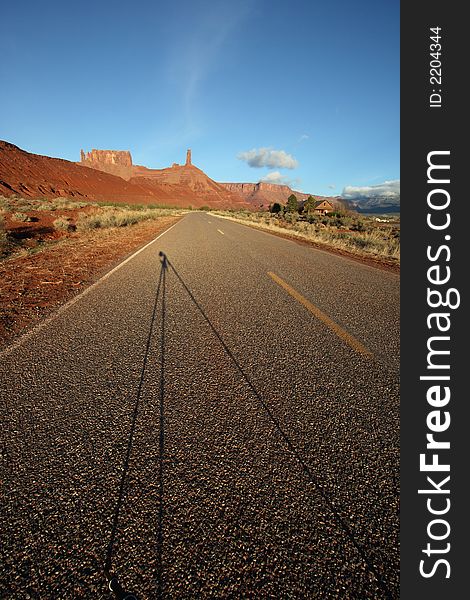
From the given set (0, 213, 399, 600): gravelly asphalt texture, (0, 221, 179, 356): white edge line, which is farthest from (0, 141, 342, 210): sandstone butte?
(0, 213, 399, 600): gravelly asphalt texture

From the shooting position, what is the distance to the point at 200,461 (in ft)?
5.88

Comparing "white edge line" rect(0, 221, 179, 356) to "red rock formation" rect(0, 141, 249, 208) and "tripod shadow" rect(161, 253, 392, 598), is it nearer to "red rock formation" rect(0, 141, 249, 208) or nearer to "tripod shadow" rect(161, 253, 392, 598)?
"tripod shadow" rect(161, 253, 392, 598)

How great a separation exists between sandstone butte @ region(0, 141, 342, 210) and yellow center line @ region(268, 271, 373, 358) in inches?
2132

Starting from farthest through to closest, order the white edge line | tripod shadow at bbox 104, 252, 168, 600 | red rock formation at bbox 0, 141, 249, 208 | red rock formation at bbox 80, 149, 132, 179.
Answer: red rock formation at bbox 80, 149, 132, 179 → red rock formation at bbox 0, 141, 249, 208 → the white edge line → tripod shadow at bbox 104, 252, 168, 600

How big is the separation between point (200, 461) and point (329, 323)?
2.69m

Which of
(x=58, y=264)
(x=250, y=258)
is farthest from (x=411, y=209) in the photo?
(x=58, y=264)

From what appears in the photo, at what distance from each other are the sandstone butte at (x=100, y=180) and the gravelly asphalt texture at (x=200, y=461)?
55024 mm

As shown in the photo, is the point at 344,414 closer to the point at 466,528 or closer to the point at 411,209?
the point at 466,528

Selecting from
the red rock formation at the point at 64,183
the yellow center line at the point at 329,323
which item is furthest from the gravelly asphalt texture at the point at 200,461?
the red rock formation at the point at 64,183

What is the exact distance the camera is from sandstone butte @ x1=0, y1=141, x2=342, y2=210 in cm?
5862

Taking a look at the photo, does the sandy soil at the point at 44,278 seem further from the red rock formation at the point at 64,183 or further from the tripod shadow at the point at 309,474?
the red rock formation at the point at 64,183

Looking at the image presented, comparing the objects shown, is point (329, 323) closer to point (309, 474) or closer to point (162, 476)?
point (309, 474)

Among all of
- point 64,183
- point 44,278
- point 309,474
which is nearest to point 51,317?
point 44,278

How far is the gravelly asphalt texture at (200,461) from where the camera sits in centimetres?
126
